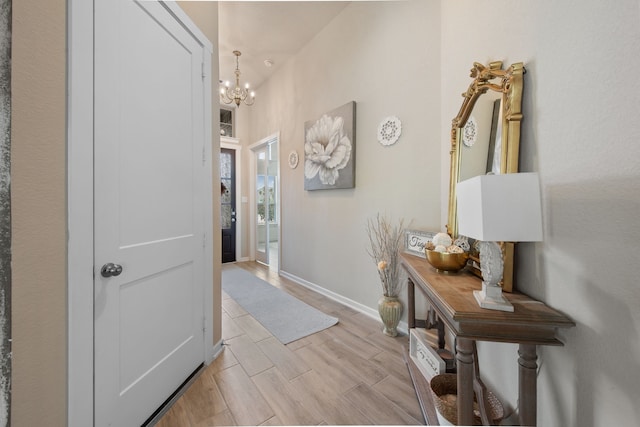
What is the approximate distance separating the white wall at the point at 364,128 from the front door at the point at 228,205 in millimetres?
1577

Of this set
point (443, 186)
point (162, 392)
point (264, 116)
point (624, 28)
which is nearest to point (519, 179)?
point (624, 28)

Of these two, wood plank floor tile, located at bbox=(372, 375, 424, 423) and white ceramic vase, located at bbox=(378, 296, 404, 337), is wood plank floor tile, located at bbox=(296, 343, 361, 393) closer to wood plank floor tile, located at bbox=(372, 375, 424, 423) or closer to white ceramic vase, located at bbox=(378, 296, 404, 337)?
wood plank floor tile, located at bbox=(372, 375, 424, 423)

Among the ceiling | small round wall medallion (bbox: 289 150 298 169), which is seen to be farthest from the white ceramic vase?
the ceiling

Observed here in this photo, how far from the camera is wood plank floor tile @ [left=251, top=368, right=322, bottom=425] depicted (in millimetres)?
1251

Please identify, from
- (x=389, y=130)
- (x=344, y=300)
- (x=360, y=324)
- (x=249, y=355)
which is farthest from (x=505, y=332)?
(x=344, y=300)

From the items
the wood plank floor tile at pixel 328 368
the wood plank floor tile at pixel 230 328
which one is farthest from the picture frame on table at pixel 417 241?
the wood plank floor tile at pixel 230 328

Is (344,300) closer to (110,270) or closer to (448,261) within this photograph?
(448,261)

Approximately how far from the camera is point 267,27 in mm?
2887

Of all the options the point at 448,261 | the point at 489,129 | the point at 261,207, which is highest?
the point at 489,129

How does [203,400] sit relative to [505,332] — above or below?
below

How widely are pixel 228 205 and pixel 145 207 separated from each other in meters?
3.62

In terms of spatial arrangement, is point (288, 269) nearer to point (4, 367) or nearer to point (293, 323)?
point (293, 323)

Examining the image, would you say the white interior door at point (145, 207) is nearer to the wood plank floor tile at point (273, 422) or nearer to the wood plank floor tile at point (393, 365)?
the wood plank floor tile at point (273, 422)

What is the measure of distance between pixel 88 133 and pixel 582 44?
6.22 ft
